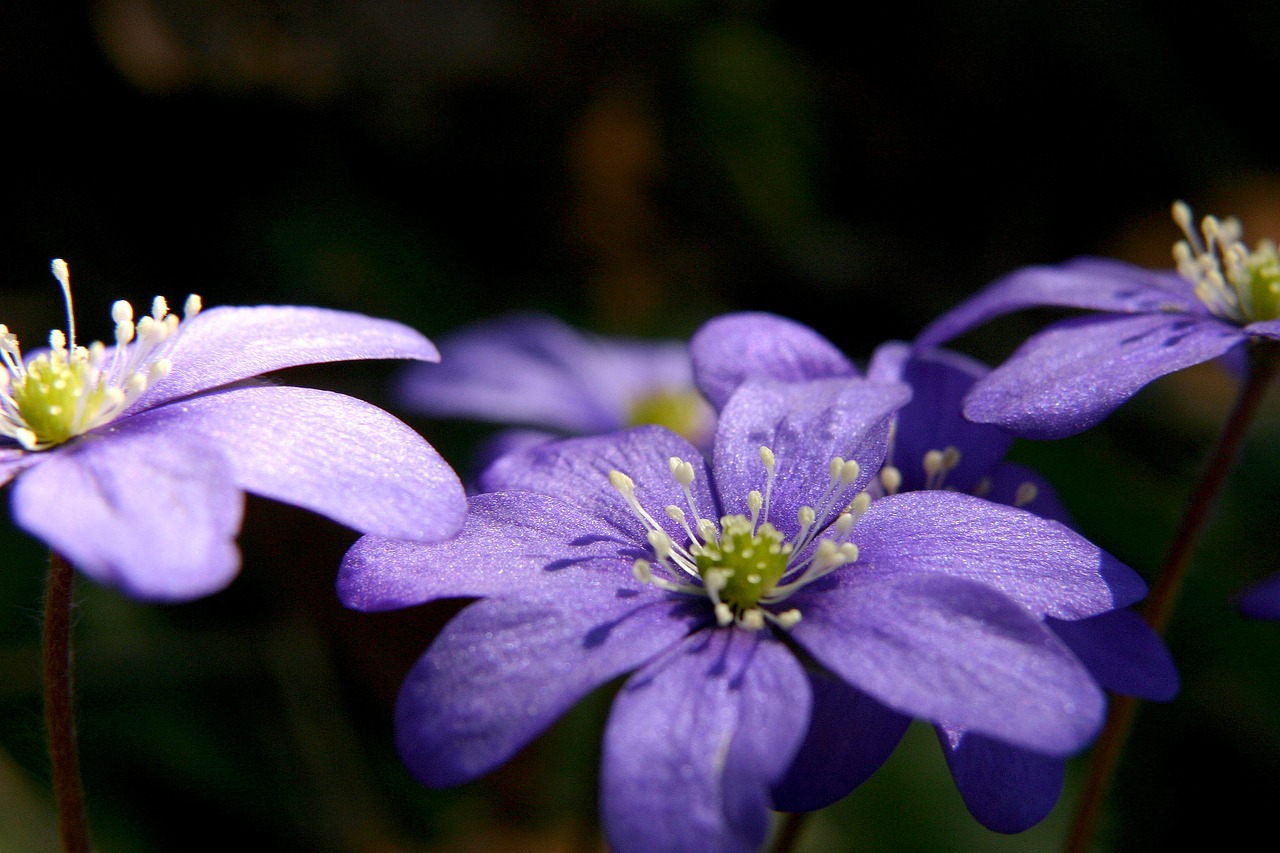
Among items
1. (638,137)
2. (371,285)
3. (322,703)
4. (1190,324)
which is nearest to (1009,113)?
(638,137)

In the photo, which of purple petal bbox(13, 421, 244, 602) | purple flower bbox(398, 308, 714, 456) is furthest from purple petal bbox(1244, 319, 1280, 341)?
purple flower bbox(398, 308, 714, 456)

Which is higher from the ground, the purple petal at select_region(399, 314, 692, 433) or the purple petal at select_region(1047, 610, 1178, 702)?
the purple petal at select_region(1047, 610, 1178, 702)

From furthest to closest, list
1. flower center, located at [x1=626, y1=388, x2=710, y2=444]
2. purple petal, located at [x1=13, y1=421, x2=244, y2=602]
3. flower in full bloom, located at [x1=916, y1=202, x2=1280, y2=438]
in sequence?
flower center, located at [x1=626, y1=388, x2=710, y2=444] → flower in full bloom, located at [x1=916, y1=202, x2=1280, y2=438] → purple petal, located at [x1=13, y1=421, x2=244, y2=602]

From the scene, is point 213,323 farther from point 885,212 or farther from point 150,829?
point 885,212

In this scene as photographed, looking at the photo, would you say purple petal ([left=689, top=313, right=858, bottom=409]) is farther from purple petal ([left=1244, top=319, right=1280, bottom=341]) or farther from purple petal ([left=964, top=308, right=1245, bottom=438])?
purple petal ([left=1244, top=319, right=1280, bottom=341])

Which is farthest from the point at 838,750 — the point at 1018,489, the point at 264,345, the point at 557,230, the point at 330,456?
the point at 557,230
